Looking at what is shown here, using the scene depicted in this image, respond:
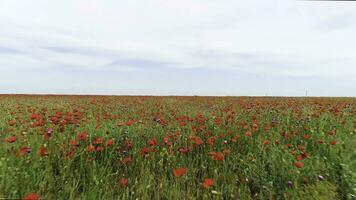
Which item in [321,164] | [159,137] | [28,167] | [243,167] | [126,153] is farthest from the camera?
[159,137]

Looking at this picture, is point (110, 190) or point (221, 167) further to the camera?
point (221, 167)

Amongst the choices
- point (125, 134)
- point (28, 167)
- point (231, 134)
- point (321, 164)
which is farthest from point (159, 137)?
point (321, 164)

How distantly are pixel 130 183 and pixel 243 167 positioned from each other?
150cm

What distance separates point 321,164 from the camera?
2777 mm

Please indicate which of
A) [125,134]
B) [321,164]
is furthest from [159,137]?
[321,164]

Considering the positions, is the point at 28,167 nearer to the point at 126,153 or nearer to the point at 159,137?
the point at 126,153

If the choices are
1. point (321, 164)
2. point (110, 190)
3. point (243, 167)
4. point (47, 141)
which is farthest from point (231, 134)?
point (47, 141)

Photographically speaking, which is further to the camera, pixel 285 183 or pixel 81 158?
pixel 81 158

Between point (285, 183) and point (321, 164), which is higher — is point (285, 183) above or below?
below

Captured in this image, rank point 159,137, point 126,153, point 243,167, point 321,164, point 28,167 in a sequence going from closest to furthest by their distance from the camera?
point 28,167 → point 321,164 → point 243,167 → point 126,153 → point 159,137

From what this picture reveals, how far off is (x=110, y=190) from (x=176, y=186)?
0.73m

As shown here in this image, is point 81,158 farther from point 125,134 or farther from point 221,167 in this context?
point 221,167

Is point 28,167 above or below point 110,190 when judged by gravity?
above

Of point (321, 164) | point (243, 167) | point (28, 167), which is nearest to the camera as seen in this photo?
point (28, 167)
